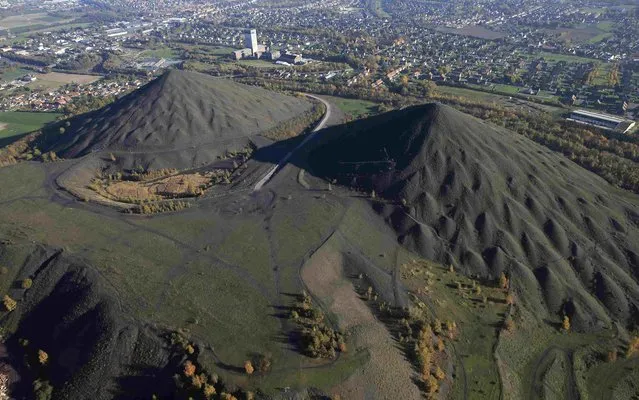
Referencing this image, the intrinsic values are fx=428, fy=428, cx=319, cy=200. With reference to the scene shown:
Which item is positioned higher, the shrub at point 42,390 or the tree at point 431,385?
the tree at point 431,385

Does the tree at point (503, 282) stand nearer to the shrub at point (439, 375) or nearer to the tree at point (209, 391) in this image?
the shrub at point (439, 375)

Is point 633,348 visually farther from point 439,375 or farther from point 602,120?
point 602,120

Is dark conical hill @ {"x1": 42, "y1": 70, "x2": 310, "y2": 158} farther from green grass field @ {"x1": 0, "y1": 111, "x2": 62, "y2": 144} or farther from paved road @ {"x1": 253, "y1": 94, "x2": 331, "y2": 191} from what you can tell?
green grass field @ {"x1": 0, "y1": 111, "x2": 62, "y2": 144}

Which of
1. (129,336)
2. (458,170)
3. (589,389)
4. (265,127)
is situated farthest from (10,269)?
(589,389)

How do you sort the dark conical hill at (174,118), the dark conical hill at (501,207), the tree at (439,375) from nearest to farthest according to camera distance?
1. the tree at (439,375)
2. the dark conical hill at (501,207)
3. the dark conical hill at (174,118)

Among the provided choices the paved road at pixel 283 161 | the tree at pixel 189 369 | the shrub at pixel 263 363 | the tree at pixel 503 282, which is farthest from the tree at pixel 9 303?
the tree at pixel 503 282

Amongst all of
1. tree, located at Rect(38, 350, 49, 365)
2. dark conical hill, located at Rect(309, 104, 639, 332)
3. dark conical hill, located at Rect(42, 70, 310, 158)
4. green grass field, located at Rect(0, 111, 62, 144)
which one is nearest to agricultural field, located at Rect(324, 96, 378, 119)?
dark conical hill, located at Rect(42, 70, 310, 158)
